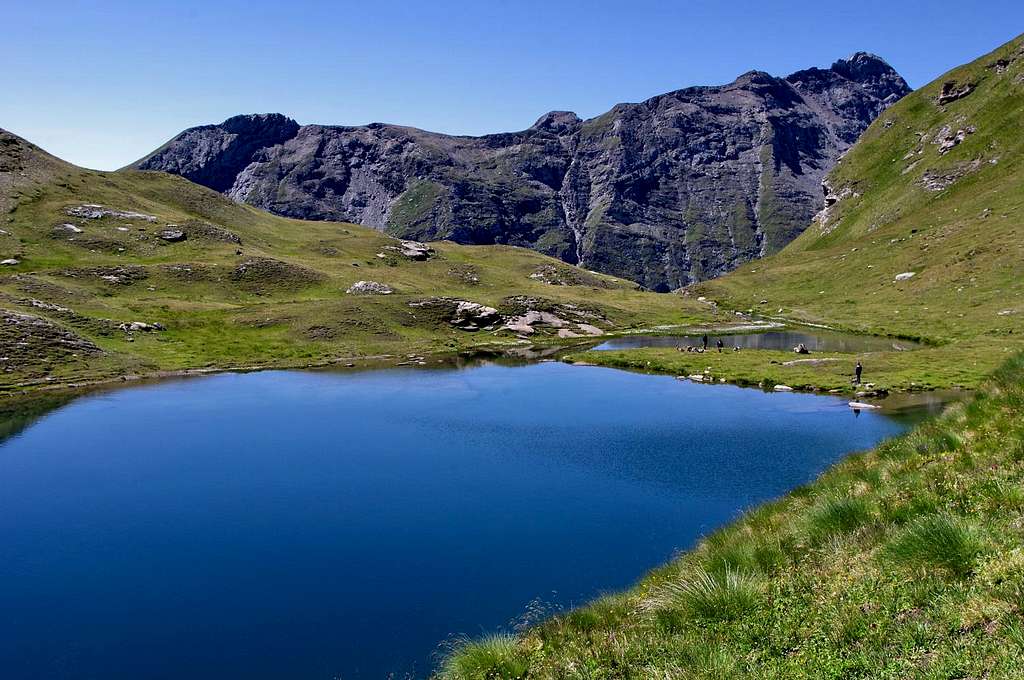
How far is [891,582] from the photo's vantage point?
12016 millimetres

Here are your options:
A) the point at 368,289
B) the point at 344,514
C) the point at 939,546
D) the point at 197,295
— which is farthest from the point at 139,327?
the point at 939,546

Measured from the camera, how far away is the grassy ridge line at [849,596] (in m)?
9.98

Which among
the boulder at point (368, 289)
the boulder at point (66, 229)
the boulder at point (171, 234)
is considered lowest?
the boulder at point (368, 289)

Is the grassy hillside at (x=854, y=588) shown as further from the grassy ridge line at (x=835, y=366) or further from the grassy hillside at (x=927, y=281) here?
the grassy ridge line at (x=835, y=366)

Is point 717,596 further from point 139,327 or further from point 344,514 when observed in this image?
point 139,327

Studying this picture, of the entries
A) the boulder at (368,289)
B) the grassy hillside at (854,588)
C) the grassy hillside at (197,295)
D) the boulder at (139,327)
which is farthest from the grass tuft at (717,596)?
the boulder at (368,289)

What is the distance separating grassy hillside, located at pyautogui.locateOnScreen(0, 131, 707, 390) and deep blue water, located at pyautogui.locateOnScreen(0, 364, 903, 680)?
2819 centimetres

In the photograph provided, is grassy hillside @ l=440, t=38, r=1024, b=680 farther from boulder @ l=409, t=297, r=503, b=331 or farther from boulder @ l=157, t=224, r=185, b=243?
boulder @ l=157, t=224, r=185, b=243

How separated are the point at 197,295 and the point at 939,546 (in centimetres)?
14333

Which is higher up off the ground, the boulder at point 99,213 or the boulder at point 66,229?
the boulder at point 99,213

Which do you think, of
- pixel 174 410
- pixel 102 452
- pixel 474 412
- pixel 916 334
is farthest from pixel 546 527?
pixel 916 334

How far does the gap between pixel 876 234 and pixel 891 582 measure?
644 ft

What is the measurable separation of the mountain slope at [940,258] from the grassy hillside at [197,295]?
113 feet

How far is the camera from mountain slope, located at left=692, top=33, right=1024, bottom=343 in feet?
362
